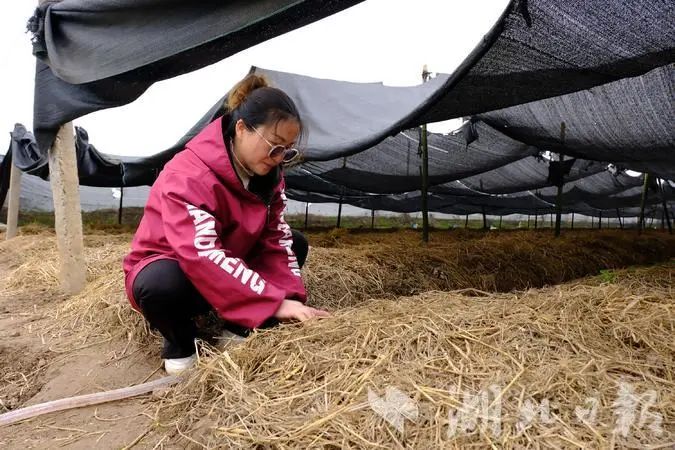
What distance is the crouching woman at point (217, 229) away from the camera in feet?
4.52

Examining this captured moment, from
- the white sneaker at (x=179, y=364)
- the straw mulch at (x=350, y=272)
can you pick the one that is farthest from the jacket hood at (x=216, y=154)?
the straw mulch at (x=350, y=272)

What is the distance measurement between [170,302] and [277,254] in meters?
0.47

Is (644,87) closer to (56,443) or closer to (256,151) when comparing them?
(256,151)

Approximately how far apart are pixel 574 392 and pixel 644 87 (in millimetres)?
2752

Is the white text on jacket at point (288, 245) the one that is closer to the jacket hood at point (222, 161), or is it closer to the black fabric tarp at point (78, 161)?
the jacket hood at point (222, 161)

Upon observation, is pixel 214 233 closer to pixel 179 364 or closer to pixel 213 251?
pixel 213 251

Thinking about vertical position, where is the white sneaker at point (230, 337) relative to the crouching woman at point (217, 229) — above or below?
below

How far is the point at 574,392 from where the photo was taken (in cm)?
96

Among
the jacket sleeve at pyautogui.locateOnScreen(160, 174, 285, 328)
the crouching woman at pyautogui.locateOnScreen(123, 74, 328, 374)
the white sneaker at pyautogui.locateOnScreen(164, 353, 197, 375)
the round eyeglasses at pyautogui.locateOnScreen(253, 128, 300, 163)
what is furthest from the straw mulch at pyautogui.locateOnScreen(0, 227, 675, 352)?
the round eyeglasses at pyautogui.locateOnScreen(253, 128, 300, 163)

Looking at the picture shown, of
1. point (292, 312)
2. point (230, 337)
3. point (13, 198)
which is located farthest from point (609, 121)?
point (13, 198)

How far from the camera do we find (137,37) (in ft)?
5.48

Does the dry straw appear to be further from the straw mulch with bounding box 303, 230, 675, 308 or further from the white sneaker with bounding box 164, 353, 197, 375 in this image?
the straw mulch with bounding box 303, 230, 675, 308

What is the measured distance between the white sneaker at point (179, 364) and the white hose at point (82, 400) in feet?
0.14

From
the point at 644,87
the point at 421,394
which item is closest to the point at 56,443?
the point at 421,394
